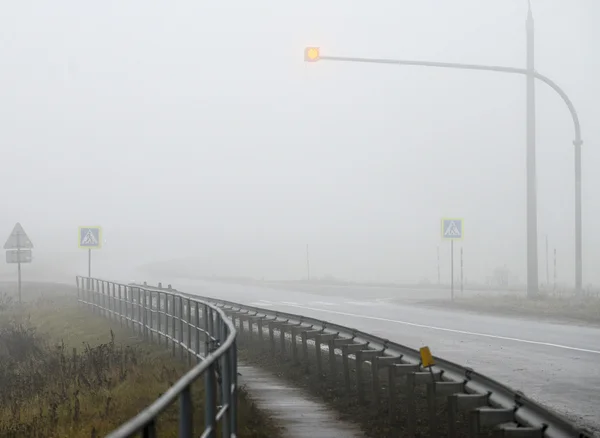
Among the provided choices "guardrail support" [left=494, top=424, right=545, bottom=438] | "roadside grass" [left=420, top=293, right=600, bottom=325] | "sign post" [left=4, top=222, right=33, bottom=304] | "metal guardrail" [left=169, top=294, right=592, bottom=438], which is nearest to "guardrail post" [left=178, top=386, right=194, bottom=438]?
"metal guardrail" [left=169, top=294, right=592, bottom=438]

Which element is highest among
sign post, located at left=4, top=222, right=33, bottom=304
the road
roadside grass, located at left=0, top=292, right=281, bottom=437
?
sign post, located at left=4, top=222, right=33, bottom=304

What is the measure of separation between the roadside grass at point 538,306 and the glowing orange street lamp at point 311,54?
9.37 m

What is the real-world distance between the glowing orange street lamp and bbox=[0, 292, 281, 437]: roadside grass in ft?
22.3

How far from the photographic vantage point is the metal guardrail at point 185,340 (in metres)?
5.86

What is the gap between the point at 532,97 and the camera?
1225 inches

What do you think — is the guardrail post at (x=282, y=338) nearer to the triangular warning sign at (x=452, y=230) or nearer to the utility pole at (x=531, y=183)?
the utility pole at (x=531, y=183)

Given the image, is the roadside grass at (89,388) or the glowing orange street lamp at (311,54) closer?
the roadside grass at (89,388)

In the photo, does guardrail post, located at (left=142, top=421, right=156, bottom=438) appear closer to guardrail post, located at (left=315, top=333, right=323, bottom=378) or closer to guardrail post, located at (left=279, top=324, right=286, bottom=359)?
guardrail post, located at (left=315, top=333, right=323, bottom=378)

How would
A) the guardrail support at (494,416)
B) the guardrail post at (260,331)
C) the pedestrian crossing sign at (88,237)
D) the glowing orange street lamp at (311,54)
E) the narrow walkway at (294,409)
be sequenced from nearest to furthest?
the guardrail support at (494,416)
the narrow walkway at (294,409)
the guardrail post at (260,331)
the glowing orange street lamp at (311,54)
the pedestrian crossing sign at (88,237)

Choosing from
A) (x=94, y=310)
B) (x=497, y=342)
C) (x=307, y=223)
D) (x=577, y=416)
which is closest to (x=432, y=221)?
(x=307, y=223)

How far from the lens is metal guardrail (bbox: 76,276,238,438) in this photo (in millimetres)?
5862

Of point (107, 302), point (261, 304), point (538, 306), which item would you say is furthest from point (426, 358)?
point (261, 304)

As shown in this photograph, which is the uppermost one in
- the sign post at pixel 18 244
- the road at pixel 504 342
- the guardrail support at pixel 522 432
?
the sign post at pixel 18 244

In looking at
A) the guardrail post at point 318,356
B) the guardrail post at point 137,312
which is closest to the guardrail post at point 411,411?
the guardrail post at point 318,356
